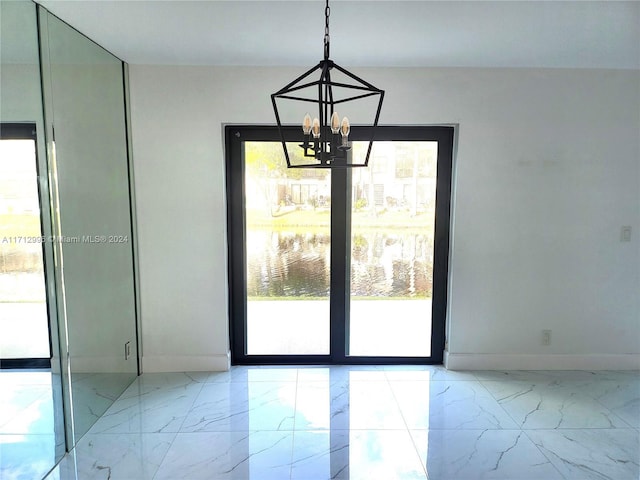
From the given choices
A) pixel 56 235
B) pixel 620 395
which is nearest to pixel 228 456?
pixel 56 235

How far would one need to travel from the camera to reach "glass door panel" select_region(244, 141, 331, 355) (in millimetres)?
3357

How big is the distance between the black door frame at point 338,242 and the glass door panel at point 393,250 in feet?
0.17

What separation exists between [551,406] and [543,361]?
2.14 feet

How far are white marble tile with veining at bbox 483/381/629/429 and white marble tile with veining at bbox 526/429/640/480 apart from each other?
0.28 feet

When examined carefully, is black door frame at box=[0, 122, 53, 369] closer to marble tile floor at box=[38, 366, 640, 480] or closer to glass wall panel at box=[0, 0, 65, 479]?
glass wall panel at box=[0, 0, 65, 479]

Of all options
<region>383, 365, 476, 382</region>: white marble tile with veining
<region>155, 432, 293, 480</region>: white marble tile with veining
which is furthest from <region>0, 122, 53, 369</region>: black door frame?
<region>383, 365, 476, 382</region>: white marble tile with veining

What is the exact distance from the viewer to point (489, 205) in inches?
129

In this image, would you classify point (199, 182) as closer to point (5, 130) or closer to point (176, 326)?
point (176, 326)

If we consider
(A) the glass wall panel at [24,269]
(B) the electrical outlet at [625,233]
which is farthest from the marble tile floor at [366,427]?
(B) the electrical outlet at [625,233]

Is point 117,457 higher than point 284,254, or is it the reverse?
point 284,254

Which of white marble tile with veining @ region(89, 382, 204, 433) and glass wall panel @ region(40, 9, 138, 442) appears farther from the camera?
white marble tile with veining @ region(89, 382, 204, 433)

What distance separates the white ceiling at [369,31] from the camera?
2121 mm

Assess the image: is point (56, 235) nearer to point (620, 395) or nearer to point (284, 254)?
point (284, 254)

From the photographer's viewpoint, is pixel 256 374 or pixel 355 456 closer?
pixel 355 456
